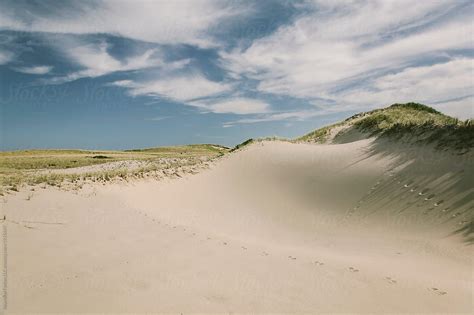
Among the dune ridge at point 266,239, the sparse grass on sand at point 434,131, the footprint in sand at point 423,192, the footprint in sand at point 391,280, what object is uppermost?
the sparse grass on sand at point 434,131

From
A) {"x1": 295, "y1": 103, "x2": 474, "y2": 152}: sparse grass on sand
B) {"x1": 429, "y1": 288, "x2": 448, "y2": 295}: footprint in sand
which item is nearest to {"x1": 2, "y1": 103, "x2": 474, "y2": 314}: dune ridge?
{"x1": 429, "y1": 288, "x2": 448, "y2": 295}: footprint in sand

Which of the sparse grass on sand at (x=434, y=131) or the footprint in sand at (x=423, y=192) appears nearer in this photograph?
the footprint in sand at (x=423, y=192)

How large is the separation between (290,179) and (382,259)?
7767 mm

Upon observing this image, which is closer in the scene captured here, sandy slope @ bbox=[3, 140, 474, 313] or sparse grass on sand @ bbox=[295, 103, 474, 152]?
sandy slope @ bbox=[3, 140, 474, 313]

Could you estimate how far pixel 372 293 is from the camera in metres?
5.16

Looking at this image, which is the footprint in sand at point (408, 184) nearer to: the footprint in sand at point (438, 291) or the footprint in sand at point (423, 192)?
the footprint in sand at point (423, 192)

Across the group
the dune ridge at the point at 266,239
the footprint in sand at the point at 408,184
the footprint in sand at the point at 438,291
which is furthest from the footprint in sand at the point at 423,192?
the footprint in sand at the point at 438,291

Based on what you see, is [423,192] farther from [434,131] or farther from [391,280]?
[391,280]

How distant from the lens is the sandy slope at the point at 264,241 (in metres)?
4.62

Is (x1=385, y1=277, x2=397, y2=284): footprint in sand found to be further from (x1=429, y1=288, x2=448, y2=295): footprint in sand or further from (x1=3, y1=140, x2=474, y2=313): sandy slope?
(x1=429, y1=288, x2=448, y2=295): footprint in sand

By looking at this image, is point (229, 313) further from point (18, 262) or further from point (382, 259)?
point (382, 259)

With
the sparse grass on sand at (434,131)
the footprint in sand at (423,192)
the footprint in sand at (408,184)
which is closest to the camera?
the footprint in sand at (423,192)

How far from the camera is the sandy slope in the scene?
15.2ft

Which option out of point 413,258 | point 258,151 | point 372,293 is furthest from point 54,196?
point 258,151
